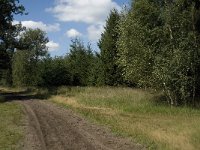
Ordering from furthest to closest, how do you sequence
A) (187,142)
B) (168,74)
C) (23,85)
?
1. (23,85)
2. (168,74)
3. (187,142)

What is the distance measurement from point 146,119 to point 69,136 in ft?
21.7

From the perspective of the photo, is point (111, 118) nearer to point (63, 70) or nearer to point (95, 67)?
point (95, 67)

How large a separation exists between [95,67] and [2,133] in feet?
108

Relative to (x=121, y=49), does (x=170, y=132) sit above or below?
below

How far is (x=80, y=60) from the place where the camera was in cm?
6044

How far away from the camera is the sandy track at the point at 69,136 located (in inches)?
580

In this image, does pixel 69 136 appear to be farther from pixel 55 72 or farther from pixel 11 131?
pixel 55 72

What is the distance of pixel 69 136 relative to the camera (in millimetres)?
16906

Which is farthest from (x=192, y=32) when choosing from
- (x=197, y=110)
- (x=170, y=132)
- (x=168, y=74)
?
(x=170, y=132)

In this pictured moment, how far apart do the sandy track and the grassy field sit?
80 centimetres

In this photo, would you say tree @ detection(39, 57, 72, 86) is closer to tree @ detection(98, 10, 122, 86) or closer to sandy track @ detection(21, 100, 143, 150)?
tree @ detection(98, 10, 122, 86)

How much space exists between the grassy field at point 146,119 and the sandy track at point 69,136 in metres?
0.80

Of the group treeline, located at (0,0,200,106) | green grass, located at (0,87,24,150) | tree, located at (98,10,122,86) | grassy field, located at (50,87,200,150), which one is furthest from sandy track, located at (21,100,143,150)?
tree, located at (98,10,122,86)

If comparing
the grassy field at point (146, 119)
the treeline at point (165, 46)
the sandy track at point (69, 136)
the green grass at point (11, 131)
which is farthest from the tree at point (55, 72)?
the sandy track at point (69, 136)
